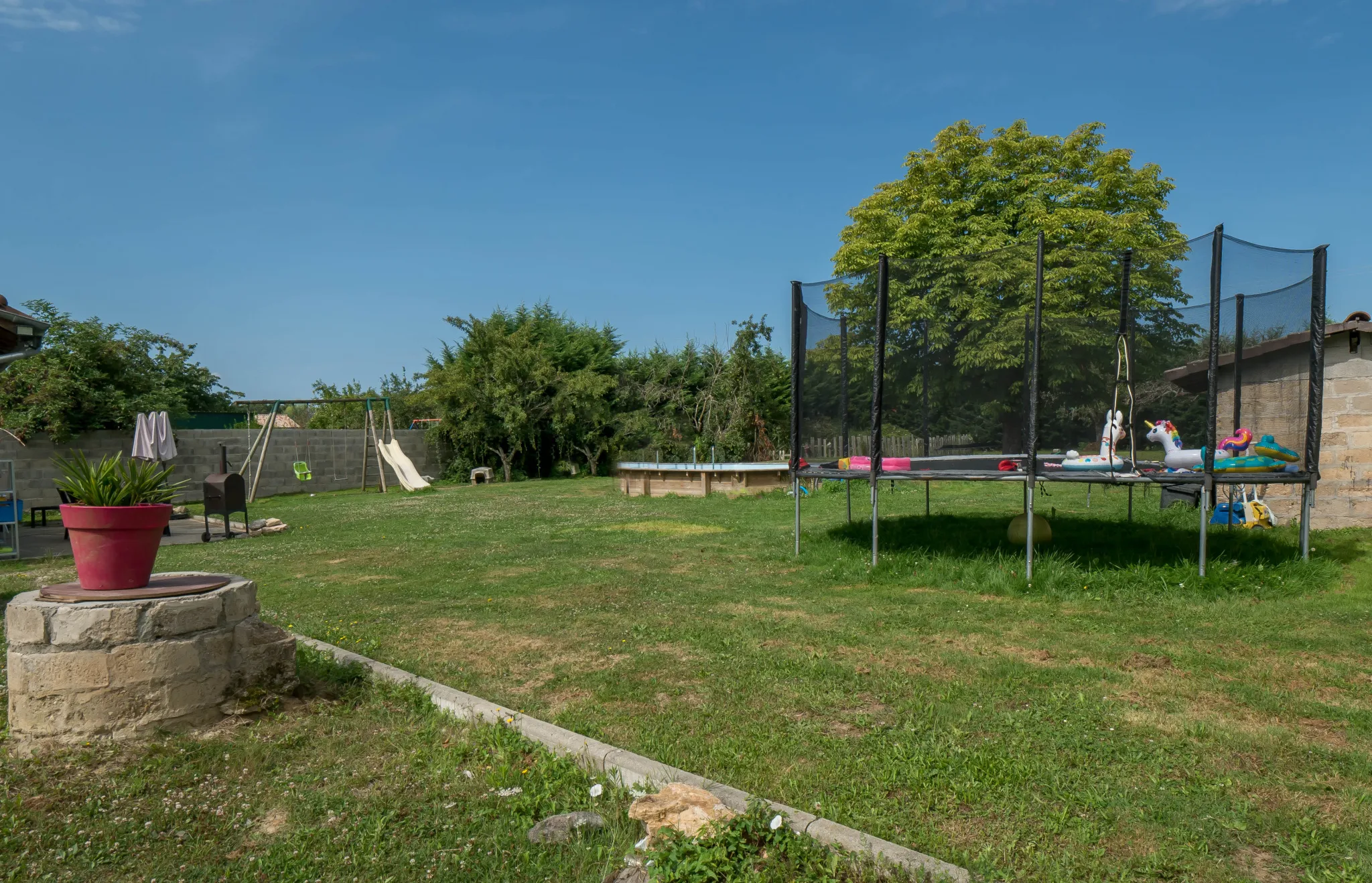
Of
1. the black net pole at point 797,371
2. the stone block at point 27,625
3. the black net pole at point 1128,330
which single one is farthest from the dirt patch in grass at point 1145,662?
the stone block at point 27,625

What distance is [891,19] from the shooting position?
12555mm

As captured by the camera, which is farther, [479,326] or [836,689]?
[479,326]

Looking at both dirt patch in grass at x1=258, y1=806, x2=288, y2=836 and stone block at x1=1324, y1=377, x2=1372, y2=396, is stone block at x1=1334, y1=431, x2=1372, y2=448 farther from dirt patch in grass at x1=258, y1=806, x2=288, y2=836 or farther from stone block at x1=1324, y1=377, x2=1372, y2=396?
dirt patch in grass at x1=258, y1=806, x2=288, y2=836

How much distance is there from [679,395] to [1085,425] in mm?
16561

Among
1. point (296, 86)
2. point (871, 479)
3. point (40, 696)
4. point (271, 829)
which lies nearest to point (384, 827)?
point (271, 829)

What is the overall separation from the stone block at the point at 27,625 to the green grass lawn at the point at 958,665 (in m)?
1.81

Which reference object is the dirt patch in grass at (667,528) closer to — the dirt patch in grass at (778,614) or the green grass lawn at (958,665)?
the green grass lawn at (958,665)

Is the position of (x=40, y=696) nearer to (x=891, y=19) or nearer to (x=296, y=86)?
(x=296, y=86)

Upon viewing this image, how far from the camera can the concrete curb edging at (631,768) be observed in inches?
93.5

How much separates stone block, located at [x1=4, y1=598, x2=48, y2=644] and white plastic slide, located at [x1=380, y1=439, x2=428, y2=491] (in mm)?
16984

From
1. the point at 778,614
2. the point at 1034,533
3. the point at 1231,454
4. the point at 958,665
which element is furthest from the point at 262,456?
the point at 1231,454

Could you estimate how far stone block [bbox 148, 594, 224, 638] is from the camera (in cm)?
350

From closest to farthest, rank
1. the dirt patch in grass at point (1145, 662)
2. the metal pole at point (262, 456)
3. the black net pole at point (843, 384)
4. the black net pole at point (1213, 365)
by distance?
1. the dirt patch in grass at point (1145, 662)
2. the black net pole at point (1213, 365)
3. the black net pole at point (843, 384)
4. the metal pole at point (262, 456)

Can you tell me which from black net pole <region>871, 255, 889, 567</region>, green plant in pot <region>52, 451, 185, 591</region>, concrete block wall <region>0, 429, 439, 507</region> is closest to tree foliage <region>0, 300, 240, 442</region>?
concrete block wall <region>0, 429, 439, 507</region>
